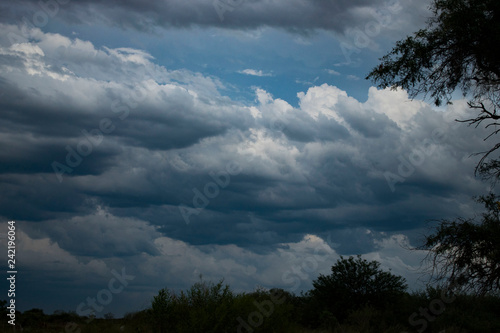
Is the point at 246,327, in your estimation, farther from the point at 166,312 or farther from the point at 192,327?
the point at 166,312

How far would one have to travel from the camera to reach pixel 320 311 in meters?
26.9

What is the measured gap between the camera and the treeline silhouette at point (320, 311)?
14.7 meters

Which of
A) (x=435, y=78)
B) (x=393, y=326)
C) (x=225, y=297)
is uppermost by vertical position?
(x=435, y=78)

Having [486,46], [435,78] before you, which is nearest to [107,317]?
[435,78]

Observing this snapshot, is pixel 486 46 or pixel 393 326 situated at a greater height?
pixel 486 46

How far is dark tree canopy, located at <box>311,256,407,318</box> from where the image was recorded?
27.2m

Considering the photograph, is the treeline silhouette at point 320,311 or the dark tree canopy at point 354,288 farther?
the dark tree canopy at point 354,288

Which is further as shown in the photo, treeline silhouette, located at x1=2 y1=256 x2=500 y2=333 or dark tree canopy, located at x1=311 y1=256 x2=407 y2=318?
dark tree canopy, located at x1=311 y1=256 x2=407 y2=318

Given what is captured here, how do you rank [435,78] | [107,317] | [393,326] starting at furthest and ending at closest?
[393,326], [107,317], [435,78]

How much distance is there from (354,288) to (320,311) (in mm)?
2693

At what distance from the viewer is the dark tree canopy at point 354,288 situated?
27203mm

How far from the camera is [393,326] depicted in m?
21.9

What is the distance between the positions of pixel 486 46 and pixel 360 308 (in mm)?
15594

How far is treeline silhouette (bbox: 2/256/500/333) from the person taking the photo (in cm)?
1473
